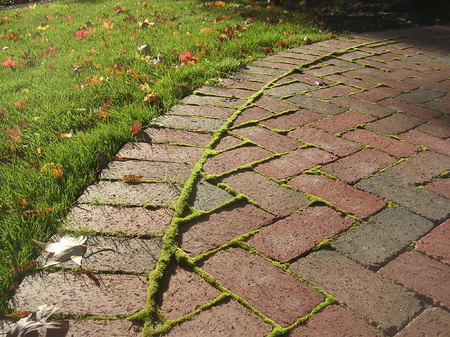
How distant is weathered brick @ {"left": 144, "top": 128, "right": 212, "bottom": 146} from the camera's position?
241cm

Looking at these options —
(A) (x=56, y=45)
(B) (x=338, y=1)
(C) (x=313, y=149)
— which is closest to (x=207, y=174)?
(C) (x=313, y=149)

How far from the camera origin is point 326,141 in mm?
2389

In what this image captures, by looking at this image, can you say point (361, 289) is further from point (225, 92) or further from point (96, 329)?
point (225, 92)

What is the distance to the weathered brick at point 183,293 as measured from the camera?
1398 mm

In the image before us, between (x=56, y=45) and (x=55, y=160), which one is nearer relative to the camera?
(x=55, y=160)

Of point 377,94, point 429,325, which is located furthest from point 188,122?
point 429,325

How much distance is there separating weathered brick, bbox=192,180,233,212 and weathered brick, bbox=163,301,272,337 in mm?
559

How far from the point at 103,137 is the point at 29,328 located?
4.22ft

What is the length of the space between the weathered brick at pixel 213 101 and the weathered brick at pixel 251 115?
0.13 metres

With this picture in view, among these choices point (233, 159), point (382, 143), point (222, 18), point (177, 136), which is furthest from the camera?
point (222, 18)

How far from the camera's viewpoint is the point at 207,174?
2.11 metres

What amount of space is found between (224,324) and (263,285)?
0.21 metres

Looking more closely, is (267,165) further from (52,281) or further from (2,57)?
(2,57)

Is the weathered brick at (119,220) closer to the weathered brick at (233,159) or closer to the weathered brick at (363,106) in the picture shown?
the weathered brick at (233,159)
